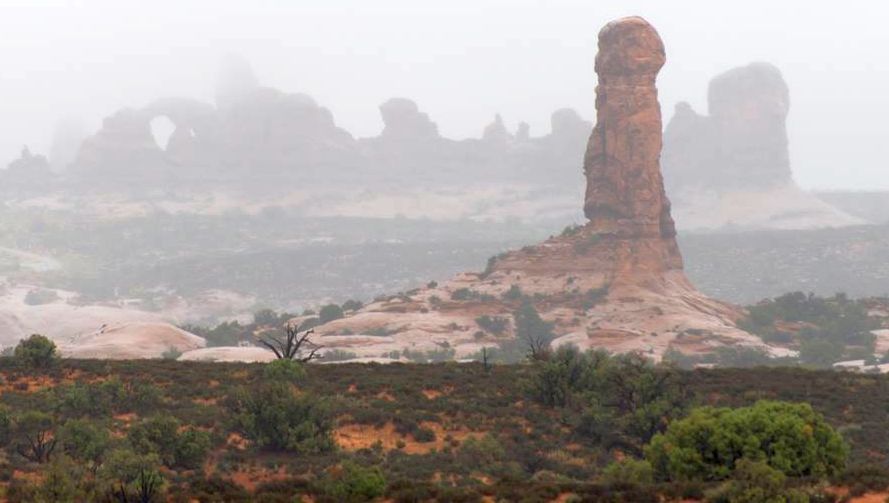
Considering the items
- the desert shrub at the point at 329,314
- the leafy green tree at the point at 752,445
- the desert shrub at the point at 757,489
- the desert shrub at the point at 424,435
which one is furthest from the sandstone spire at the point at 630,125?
the desert shrub at the point at 757,489

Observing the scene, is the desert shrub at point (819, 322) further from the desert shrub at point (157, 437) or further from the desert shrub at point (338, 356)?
the desert shrub at point (157, 437)

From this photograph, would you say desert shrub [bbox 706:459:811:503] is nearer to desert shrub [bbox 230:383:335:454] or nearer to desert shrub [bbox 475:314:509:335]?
desert shrub [bbox 230:383:335:454]

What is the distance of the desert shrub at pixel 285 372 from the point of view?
1555 inches

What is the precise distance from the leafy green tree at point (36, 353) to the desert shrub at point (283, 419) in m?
12.9

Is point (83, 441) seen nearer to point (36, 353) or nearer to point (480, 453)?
point (480, 453)

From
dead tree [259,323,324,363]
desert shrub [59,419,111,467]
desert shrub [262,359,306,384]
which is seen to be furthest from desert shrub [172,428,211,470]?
dead tree [259,323,324,363]

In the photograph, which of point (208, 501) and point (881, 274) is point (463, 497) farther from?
point (881, 274)

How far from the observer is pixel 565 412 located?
35375 millimetres

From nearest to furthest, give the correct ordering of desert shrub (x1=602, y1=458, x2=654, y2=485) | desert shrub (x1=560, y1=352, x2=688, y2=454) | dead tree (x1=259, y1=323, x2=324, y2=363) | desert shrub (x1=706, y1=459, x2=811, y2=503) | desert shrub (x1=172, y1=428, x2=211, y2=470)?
desert shrub (x1=706, y1=459, x2=811, y2=503)
desert shrub (x1=602, y1=458, x2=654, y2=485)
desert shrub (x1=172, y1=428, x2=211, y2=470)
desert shrub (x1=560, y1=352, x2=688, y2=454)
dead tree (x1=259, y1=323, x2=324, y2=363)

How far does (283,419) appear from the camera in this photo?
29.9 meters

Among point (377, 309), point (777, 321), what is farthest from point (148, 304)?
point (777, 321)

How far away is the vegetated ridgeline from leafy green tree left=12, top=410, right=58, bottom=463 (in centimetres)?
5372

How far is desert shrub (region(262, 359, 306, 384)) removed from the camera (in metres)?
39.5

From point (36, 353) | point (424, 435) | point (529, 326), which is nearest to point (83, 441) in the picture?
point (424, 435)
